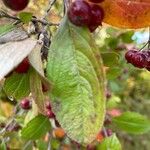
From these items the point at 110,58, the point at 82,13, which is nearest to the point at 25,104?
the point at 110,58

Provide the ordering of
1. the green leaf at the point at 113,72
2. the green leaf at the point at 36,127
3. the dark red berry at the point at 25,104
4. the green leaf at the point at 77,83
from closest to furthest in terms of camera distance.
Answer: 1. the green leaf at the point at 77,83
2. the green leaf at the point at 36,127
3. the green leaf at the point at 113,72
4. the dark red berry at the point at 25,104

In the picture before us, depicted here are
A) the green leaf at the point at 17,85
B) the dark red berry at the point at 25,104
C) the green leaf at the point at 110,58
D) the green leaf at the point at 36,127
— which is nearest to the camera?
the green leaf at the point at 17,85

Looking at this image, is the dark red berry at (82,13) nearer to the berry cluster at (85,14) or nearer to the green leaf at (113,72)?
the berry cluster at (85,14)

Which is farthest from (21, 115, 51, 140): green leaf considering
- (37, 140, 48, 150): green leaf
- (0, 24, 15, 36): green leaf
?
(0, 24, 15, 36): green leaf

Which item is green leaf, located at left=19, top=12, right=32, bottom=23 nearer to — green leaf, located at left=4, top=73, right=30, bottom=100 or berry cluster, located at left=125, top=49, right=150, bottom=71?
green leaf, located at left=4, top=73, right=30, bottom=100

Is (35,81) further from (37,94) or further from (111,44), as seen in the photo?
(111,44)

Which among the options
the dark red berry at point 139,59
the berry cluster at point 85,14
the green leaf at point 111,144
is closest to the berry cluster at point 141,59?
the dark red berry at point 139,59
